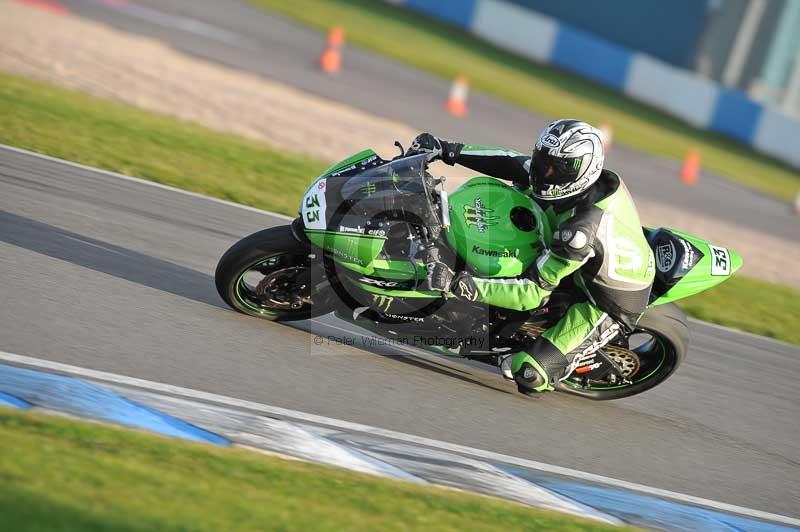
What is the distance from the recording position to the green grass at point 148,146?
9531 millimetres

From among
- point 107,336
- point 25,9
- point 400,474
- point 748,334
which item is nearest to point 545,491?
point 400,474

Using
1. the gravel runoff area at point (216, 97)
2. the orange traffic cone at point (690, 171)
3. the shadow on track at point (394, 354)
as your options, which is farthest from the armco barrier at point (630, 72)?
the shadow on track at point (394, 354)

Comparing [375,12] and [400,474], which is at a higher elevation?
[375,12]

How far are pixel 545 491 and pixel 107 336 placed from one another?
2.57 metres

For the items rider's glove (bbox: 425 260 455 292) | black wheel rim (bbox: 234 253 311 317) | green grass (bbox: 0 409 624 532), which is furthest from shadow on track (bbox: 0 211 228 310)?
green grass (bbox: 0 409 624 532)

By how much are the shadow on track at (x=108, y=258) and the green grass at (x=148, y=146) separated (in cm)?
232

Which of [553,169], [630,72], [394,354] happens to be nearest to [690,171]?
[630,72]

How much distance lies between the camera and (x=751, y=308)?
10195 mm

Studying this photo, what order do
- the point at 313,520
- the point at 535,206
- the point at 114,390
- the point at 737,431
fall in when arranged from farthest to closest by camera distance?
the point at 737,431 < the point at 535,206 < the point at 114,390 < the point at 313,520

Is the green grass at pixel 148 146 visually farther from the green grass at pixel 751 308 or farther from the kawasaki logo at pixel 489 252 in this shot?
the green grass at pixel 751 308

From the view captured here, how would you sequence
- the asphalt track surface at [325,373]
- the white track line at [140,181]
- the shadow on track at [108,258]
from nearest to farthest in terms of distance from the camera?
the asphalt track surface at [325,373]
the shadow on track at [108,258]
the white track line at [140,181]

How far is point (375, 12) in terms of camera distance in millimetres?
28438

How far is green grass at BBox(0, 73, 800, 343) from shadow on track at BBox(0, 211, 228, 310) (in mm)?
2314

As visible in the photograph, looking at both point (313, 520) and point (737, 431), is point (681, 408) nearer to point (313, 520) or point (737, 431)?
point (737, 431)
